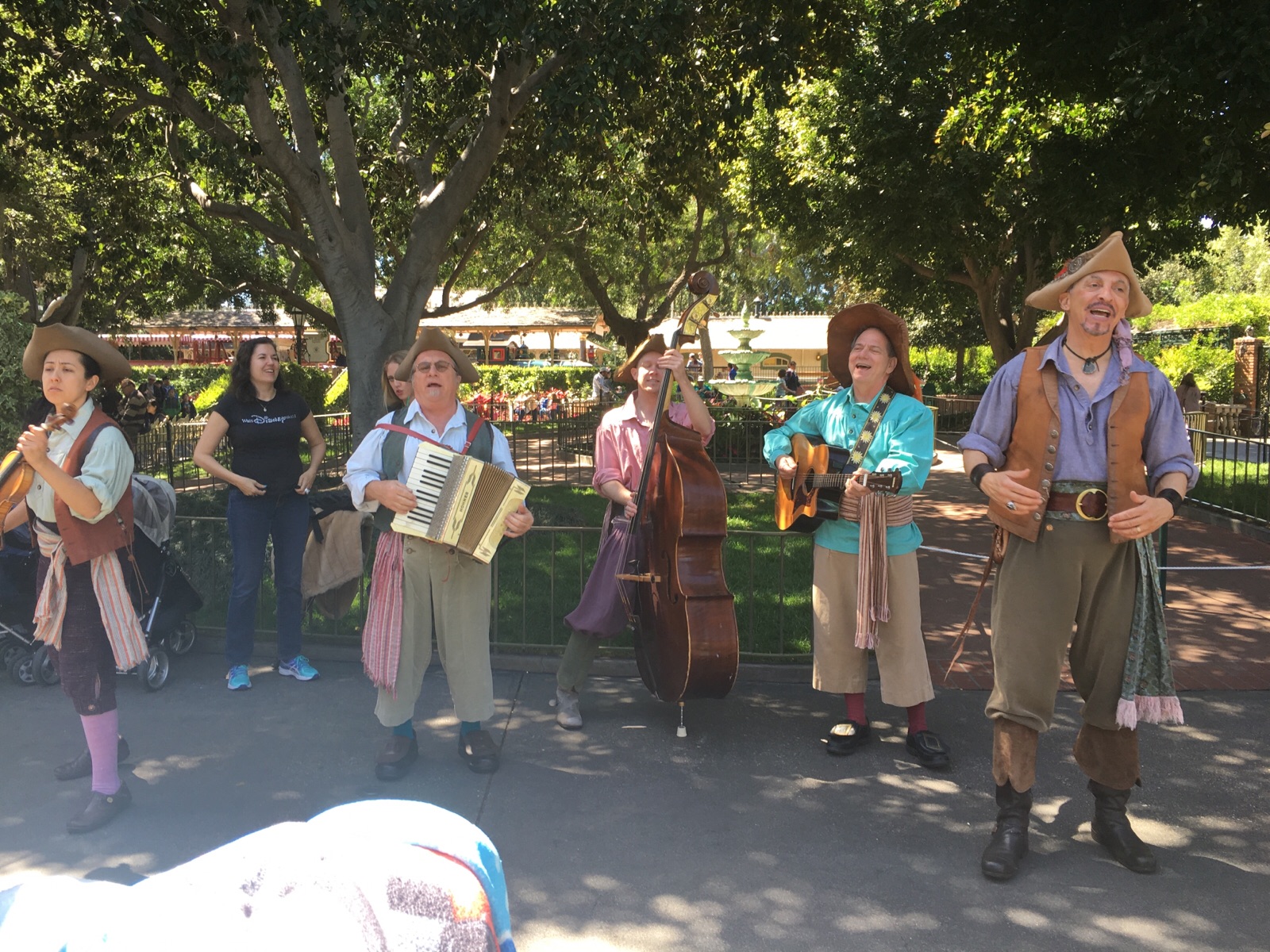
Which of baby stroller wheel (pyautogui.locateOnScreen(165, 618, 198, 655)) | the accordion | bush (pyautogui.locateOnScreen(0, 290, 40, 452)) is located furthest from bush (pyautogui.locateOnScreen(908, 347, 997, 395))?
the accordion

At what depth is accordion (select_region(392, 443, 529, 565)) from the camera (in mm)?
4203

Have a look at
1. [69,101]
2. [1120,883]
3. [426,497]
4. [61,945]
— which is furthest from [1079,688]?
[69,101]

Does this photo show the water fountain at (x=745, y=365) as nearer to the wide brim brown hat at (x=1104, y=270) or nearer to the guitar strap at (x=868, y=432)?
the guitar strap at (x=868, y=432)

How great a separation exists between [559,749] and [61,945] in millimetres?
3747

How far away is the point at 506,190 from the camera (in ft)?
48.5

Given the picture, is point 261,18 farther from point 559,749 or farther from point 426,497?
point 559,749

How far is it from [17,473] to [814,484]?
10.8ft

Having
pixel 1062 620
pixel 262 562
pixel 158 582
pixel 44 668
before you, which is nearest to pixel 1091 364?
pixel 1062 620

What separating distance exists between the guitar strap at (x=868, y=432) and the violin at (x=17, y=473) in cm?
328

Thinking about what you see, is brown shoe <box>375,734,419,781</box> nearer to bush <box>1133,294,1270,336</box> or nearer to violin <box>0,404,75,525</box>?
violin <box>0,404,75,525</box>

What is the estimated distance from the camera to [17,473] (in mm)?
3945

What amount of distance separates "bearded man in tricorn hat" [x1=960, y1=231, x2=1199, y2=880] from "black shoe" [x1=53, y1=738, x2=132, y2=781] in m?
3.63

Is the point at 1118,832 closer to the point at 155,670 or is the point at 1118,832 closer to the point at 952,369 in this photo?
the point at 155,670

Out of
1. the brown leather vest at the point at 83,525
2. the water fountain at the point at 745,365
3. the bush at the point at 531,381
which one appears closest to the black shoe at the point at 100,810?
the brown leather vest at the point at 83,525
